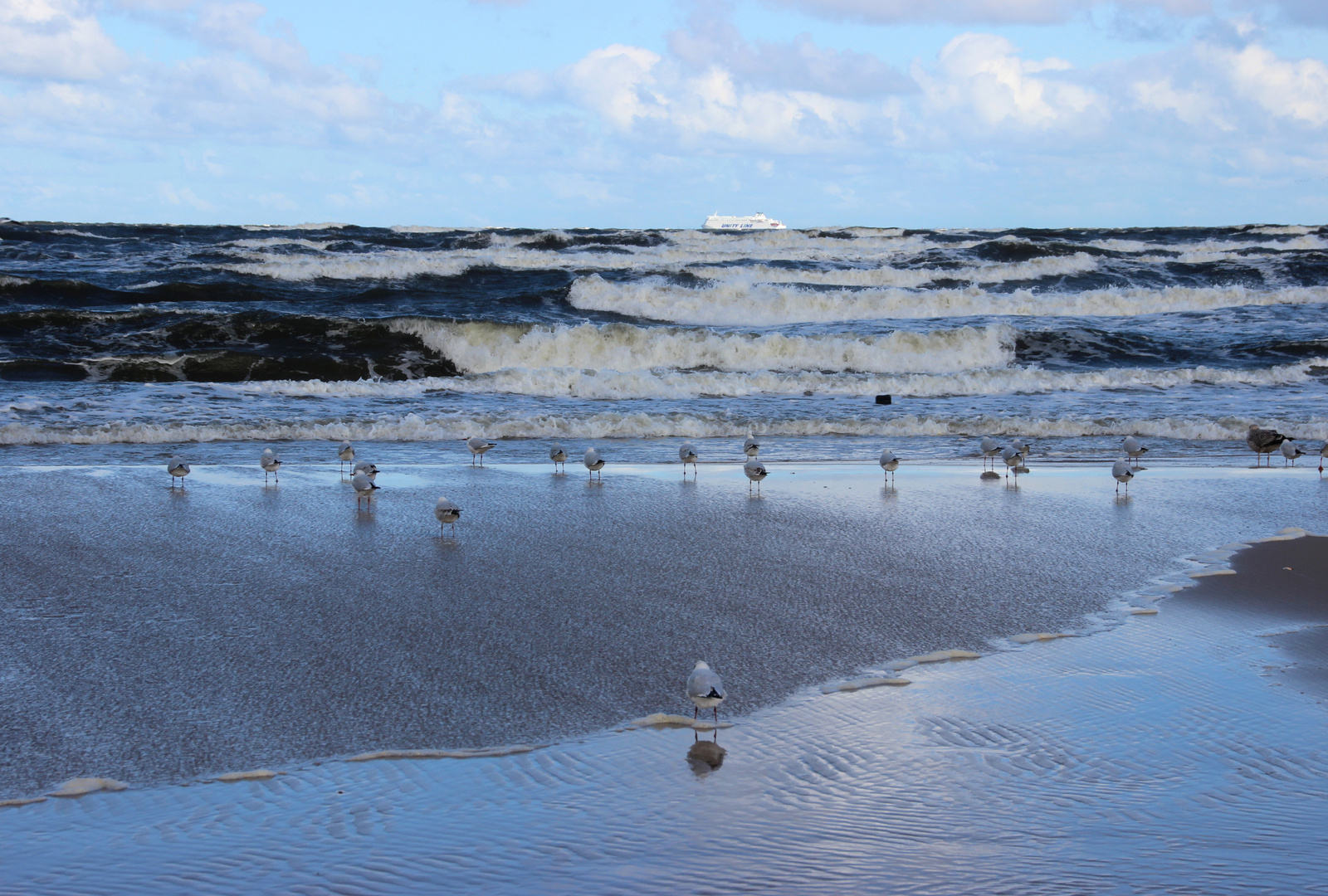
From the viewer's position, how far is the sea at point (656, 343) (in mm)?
13438

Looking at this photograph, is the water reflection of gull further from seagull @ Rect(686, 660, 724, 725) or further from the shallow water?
the shallow water

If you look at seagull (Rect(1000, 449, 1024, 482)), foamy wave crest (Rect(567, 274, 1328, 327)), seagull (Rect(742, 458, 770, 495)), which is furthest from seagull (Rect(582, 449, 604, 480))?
foamy wave crest (Rect(567, 274, 1328, 327))

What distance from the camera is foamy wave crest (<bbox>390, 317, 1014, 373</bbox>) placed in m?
20.5

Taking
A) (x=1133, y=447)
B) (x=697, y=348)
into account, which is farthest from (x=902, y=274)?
(x=1133, y=447)

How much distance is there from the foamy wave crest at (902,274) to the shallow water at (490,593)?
18.9 m

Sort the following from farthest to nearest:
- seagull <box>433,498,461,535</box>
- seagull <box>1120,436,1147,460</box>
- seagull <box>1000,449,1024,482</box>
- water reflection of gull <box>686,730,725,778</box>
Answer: seagull <box>1120,436,1147,460</box>, seagull <box>1000,449,1024,482</box>, seagull <box>433,498,461,535</box>, water reflection of gull <box>686,730,725,778</box>

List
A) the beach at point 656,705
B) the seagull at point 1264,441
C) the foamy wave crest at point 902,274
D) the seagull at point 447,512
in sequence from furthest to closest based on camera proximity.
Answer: the foamy wave crest at point 902,274, the seagull at point 1264,441, the seagull at point 447,512, the beach at point 656,705

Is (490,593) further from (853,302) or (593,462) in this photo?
(853,302)

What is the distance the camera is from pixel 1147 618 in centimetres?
536

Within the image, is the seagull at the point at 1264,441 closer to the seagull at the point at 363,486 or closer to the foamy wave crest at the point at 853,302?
the seagull at the point at 363,486

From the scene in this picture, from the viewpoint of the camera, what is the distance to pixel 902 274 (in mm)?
29609

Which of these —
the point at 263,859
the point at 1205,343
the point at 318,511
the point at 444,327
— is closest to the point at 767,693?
the point at 263,859

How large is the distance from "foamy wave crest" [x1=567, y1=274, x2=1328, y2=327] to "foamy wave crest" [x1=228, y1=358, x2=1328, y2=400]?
7.83 meters

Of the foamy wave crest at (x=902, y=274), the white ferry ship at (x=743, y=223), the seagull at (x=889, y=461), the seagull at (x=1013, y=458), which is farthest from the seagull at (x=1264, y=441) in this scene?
the white ferry ship at (x=743, y=223)
